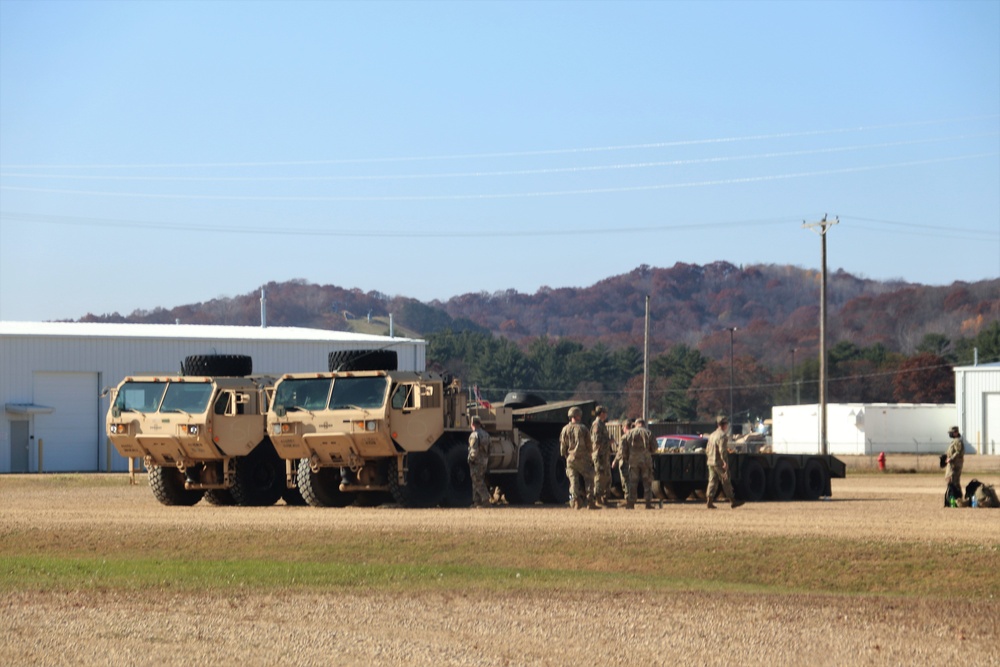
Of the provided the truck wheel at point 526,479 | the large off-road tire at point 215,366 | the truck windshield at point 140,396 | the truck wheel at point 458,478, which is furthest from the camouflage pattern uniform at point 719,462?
the truck windshield at point 140,396

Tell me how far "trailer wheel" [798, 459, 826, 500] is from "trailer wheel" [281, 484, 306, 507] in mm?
10250

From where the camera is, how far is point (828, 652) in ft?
33.6

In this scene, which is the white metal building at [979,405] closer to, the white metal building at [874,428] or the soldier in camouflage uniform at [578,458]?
the white metal building at [874,428]

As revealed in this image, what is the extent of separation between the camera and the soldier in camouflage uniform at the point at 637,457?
2392cm

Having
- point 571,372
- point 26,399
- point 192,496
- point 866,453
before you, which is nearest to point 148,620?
point 192,496

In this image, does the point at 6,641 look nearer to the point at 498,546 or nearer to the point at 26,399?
the point at 498,546

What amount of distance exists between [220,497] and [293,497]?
4.97 ft

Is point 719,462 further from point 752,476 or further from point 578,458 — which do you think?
point 752,476

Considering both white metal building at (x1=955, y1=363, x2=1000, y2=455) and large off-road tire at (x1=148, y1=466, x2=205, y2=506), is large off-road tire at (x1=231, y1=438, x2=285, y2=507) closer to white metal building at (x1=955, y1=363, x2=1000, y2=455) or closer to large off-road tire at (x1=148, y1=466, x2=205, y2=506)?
large off-road tire at (x1=148, y1=466, x2=205, y2=506)

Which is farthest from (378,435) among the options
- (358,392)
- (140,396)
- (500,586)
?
(500,586)

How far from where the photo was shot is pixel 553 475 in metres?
27.2

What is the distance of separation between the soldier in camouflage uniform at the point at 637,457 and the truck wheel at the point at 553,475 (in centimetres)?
315

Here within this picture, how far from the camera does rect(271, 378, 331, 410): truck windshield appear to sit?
2411cm

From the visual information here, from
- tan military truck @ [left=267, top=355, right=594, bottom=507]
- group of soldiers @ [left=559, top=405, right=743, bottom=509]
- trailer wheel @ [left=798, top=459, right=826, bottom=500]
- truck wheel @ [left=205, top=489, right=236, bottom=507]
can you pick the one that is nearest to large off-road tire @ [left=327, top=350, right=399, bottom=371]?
tan military truck @ [left=267, top=355, right=594, bottom=507]
